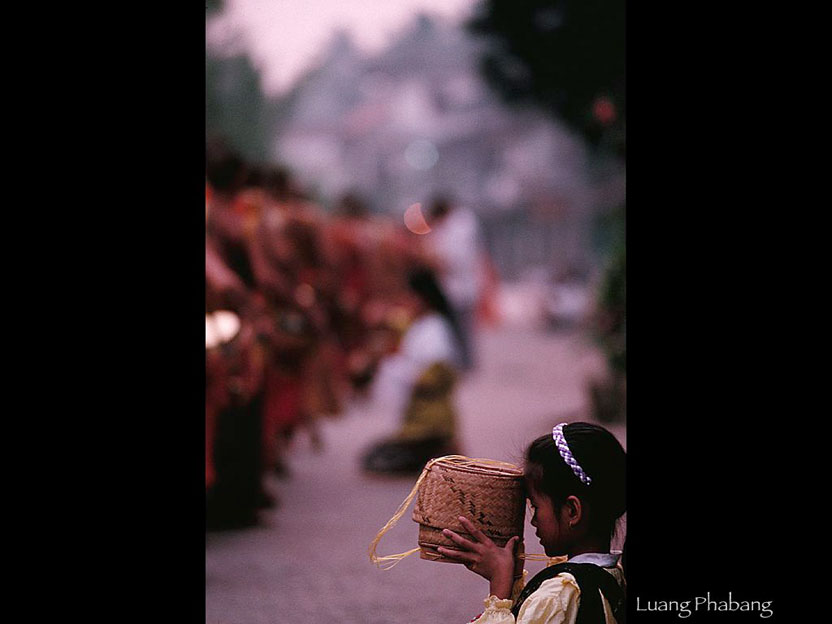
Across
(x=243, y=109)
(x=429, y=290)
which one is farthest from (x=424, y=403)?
(x=243, y=109)

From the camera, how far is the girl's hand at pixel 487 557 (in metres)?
2.19

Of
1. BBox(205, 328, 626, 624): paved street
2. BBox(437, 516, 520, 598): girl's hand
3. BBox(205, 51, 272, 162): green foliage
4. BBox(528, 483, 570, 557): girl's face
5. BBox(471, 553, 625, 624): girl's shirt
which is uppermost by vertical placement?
BBox(205, 51, 272, 162): green foliage

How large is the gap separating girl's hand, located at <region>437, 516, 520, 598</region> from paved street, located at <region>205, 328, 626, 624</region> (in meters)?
0.23

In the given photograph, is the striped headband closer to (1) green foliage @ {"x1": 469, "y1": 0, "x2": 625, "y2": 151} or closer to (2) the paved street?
(2) the paved street

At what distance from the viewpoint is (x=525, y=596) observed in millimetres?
2135

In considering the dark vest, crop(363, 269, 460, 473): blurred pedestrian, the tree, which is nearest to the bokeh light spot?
crop(363, 269, 460, 473): blurred pedestrian

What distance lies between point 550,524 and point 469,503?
189 mm

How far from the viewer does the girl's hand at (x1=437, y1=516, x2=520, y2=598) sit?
2.19 meters

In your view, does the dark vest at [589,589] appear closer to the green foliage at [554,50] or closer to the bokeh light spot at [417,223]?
the green foliage at [554,50]

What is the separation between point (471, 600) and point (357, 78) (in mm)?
37609

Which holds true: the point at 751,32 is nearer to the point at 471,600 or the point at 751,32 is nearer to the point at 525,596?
the point at 525,596

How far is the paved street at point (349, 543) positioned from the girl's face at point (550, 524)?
0.18m

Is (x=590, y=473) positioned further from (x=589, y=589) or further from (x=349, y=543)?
(x=349, y=543)
